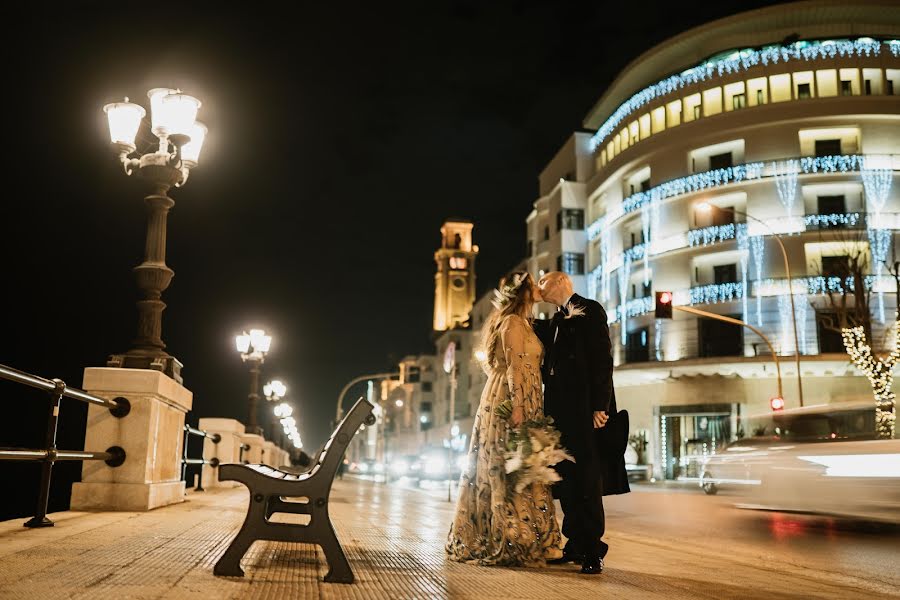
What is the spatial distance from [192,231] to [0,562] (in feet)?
156

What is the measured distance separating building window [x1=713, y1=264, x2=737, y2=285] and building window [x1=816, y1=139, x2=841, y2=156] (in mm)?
6679

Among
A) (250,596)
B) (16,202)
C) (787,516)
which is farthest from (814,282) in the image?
(16,202)

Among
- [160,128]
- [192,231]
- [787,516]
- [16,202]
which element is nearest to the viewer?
[160,128]

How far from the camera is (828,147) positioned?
3997 centimetres

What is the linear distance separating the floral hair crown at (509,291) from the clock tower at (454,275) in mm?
101456

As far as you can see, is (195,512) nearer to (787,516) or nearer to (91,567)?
(91,567)

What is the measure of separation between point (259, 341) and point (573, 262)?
3148 cm

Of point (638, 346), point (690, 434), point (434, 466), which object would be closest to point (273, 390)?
point (434, 466)

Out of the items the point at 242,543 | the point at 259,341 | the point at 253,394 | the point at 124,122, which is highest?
the point at 124,122

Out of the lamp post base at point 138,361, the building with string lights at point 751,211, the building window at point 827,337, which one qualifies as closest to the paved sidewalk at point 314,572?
the lamp post base at point 138,361

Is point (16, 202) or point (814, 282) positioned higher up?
point (16, 202)

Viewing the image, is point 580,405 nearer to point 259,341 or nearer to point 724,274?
point 259,341

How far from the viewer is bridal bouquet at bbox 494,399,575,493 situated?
5.53 meters

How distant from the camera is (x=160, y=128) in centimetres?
966
